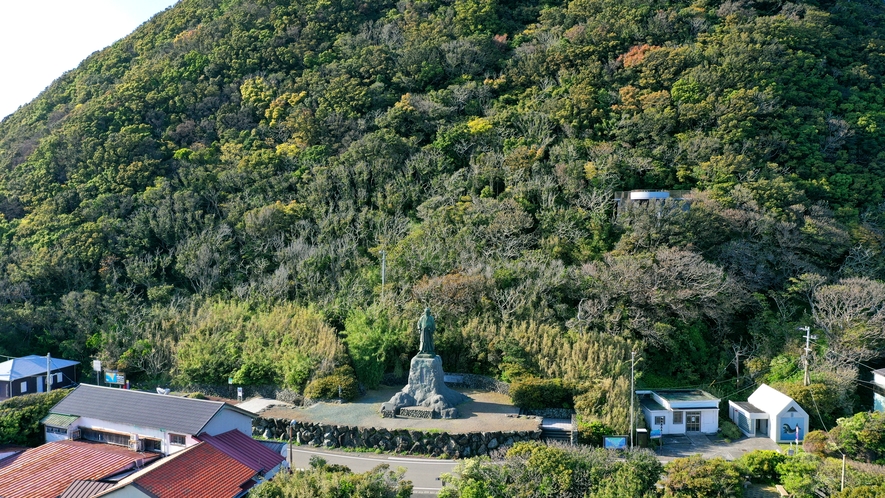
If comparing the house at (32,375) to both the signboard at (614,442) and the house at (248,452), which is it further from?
the signboard at (614,442)

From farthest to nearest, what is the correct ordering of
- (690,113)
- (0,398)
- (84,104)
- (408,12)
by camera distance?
(408,12)
(84,104)
(690,113)
(0,398)

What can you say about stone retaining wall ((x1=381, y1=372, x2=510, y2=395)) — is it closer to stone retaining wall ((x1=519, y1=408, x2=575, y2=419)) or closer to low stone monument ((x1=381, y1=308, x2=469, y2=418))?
stone retaining wall ((x1=519, y1=408, x2=575, y2=419))

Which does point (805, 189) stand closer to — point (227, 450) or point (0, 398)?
point (227, 450)

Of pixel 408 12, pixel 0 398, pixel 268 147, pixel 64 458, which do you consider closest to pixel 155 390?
pixel 0 398

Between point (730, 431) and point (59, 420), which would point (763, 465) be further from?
point (59, 420)

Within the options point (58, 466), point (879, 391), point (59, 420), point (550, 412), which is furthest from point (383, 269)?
point (879, 391)

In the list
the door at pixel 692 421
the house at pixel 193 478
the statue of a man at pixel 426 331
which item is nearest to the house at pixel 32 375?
the house at pixel 193 478

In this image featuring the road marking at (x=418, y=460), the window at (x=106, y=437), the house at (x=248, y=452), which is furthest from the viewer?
the road marking at (x=418, y=460)
